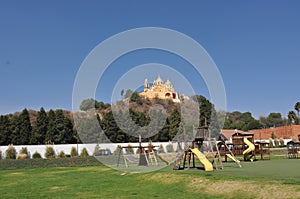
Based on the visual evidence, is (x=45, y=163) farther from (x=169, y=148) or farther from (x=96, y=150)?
(x=169, y=148)

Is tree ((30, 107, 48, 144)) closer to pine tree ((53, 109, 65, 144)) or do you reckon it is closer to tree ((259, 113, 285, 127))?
pine tree ((53, 109, 65, 144))

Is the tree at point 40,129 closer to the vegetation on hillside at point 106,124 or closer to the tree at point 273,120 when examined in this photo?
the vegetation on hillside at point 106,124

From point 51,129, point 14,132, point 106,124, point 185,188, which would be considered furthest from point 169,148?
point 185,188

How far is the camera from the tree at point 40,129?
53.4 metres

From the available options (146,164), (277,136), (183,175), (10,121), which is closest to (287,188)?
(183,175)

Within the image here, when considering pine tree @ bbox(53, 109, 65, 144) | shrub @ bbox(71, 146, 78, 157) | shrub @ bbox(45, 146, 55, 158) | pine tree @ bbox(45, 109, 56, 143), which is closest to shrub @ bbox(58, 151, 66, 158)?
shrub @ bbox(45, 146, 55, 158)

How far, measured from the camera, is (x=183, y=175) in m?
14.6

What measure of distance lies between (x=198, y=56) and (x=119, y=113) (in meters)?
33.3

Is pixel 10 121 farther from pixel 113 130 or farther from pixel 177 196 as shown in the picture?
pixel 177 196

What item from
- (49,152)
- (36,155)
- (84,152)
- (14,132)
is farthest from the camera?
(14,132)

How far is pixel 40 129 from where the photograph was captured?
54.2m

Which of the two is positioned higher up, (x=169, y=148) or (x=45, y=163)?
(x=169, y=148)

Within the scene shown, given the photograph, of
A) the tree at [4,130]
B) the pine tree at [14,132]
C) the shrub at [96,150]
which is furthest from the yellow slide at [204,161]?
the tree at [4,130]

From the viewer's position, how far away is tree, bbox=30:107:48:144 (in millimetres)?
53438
